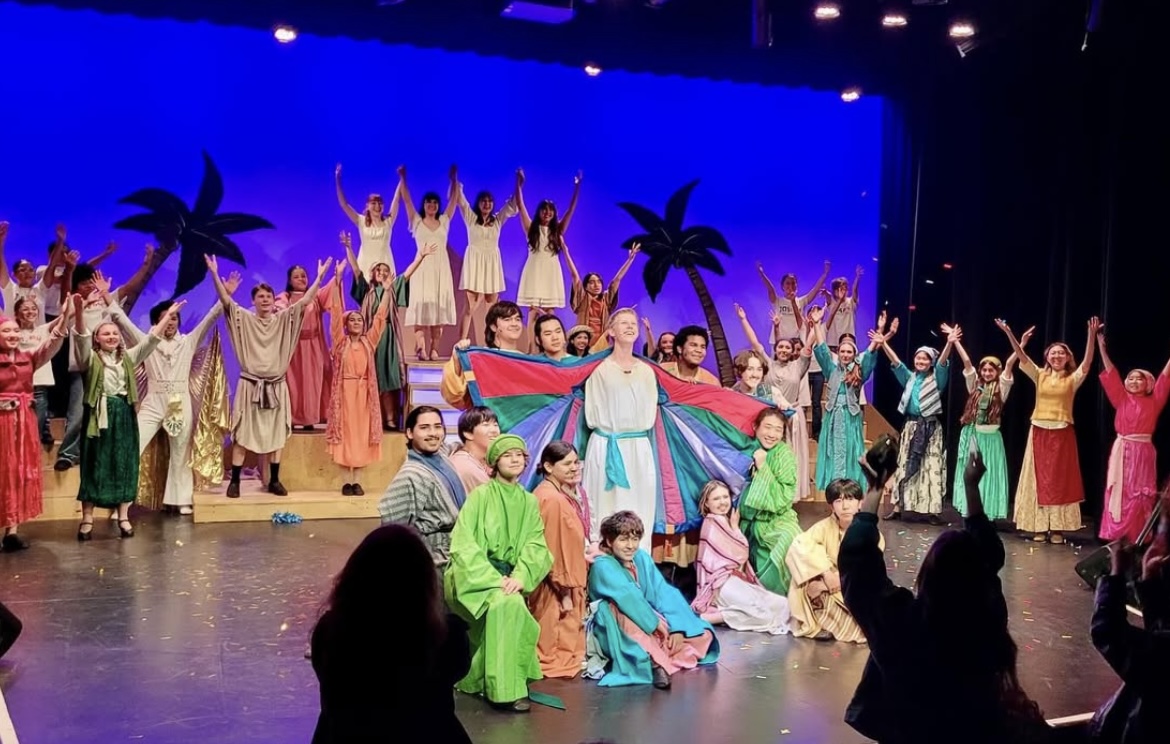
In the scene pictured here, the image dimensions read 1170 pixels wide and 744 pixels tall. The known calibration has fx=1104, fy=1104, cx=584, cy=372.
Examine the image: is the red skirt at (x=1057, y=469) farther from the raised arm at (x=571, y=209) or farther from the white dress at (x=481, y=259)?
the white dress at (x=481, y=259)

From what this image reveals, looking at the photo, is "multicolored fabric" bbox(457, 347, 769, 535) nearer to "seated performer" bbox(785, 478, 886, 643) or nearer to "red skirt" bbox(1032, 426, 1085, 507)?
"seated performer" bbox(785, 478, 886, 643)

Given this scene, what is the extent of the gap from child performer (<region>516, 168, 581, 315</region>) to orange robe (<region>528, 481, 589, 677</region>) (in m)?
5.56

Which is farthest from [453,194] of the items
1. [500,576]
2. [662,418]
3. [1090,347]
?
[500,576]

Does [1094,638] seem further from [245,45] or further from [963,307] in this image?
[245,45]

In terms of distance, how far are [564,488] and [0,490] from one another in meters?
3.67

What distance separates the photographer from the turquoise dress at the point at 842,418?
8852 millimetres

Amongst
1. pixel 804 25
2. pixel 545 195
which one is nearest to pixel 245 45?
pixel 545 195

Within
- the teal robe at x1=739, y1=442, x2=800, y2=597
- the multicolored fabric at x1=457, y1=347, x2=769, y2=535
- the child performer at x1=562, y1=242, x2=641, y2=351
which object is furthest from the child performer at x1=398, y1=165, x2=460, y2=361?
the teal robe at x1=739, y1=442, x2=800, y2=597

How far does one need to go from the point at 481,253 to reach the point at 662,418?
4.40 metres

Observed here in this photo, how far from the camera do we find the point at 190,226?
9891 millimetres

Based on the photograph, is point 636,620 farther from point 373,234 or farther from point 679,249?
point 679,249

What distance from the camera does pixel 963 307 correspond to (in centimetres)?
998

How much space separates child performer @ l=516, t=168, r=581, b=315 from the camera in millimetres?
10102

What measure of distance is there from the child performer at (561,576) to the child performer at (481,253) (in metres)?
5.33
